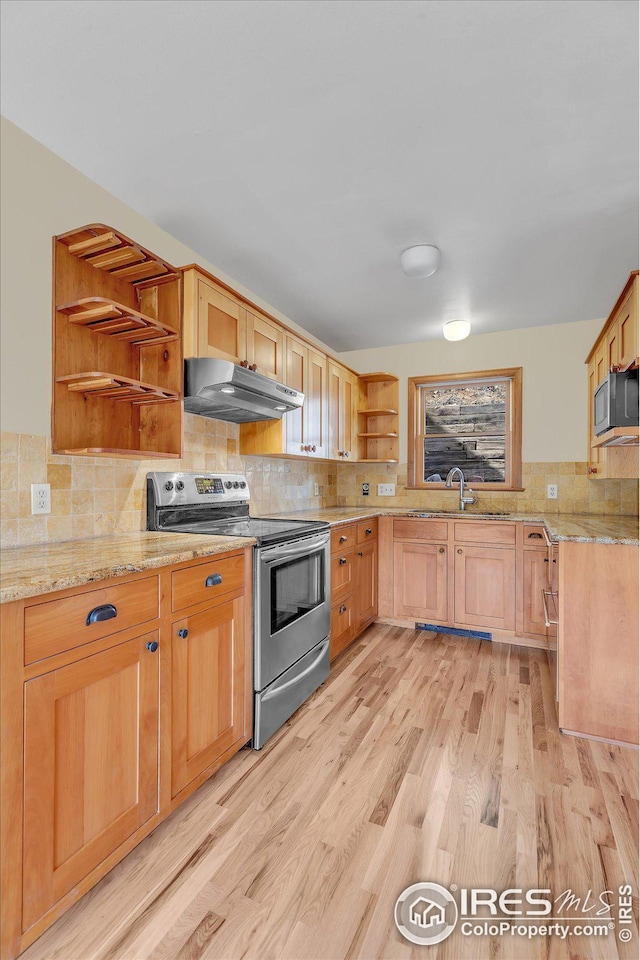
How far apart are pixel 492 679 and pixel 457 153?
8.94 ft

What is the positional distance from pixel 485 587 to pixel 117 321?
9.70 feet

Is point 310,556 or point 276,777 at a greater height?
point 310,556

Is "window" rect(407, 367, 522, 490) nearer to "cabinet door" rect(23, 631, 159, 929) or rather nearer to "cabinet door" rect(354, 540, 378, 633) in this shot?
"cabinet door" rect(354, 540, 378, 633)

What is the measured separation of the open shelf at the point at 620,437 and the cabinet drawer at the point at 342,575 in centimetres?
168

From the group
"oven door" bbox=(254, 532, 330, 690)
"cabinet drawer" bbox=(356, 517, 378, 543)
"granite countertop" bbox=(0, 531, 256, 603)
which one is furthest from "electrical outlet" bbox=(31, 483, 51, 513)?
"cabinet drawer" bbox=(356, 517, 378, 543)

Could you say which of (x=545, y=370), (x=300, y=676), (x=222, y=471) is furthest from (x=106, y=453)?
(x=545, y=370)

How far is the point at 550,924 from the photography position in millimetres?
1264

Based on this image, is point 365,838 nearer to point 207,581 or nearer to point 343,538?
point 207,581

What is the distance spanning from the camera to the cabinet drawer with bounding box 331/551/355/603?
9.61 feet

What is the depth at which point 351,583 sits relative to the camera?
10.6 ft

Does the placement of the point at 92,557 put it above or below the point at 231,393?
below

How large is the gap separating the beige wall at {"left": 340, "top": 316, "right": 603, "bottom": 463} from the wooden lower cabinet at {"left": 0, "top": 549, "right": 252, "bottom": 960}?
3.07 m

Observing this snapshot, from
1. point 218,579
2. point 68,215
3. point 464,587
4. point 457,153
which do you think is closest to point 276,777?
point 218,579

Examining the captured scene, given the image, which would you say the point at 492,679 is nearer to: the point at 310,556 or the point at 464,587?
the point at 464,587
